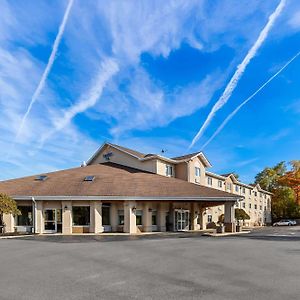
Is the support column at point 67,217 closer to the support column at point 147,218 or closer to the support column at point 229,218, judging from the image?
the support column at point 147,218

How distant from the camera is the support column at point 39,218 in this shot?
103 feet

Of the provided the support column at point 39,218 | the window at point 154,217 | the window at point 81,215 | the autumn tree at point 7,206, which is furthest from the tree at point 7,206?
the window at point 154,217

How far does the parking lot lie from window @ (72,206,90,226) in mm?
17440

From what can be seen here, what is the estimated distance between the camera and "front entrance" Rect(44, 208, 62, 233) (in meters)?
31.8

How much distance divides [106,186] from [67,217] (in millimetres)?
4302

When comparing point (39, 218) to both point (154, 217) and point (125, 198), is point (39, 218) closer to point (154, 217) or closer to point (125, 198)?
point (125, 198)

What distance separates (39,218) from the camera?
1244 inches

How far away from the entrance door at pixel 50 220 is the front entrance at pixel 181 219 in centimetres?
1130

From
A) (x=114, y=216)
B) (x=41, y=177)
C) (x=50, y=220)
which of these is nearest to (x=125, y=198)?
(x=114, y=216)

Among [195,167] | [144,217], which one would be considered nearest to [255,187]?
[195,167]

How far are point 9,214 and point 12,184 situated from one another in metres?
4.48

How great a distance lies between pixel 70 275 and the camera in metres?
9.81

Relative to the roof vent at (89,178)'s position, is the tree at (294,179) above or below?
above

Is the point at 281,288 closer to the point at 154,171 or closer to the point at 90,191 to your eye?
the point at 90,191
